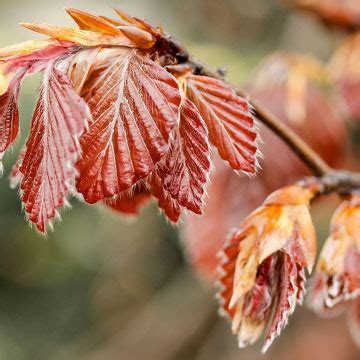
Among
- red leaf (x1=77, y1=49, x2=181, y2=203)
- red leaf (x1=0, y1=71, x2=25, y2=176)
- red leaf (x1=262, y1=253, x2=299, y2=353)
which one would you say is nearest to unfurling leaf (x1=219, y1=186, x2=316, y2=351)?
red leaf (x1=262, y1=253, x2=299, y2=353)

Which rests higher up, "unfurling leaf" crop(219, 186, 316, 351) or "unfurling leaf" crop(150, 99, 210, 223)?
"unfurling leaf" crop(150, 99, 210, 223)

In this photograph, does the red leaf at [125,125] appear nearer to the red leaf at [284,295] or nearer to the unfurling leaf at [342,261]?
the red leaf at [284,295]

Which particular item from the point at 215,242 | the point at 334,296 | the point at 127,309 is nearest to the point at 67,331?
the point at 127,309

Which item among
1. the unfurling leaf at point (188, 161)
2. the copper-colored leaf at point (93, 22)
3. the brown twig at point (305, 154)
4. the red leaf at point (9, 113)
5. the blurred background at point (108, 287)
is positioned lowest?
the blurred background at point (108, 287)

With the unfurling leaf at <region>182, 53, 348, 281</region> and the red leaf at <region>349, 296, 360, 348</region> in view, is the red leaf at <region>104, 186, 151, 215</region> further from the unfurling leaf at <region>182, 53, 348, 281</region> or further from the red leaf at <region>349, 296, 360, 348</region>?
the unfurling leaf at <region>182, 53, 348, 281</region>

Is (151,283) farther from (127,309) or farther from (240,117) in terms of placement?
(240,117)

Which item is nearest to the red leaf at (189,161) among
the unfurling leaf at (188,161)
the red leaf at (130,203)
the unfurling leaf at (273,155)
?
the unfurling leaf at (188,161)
